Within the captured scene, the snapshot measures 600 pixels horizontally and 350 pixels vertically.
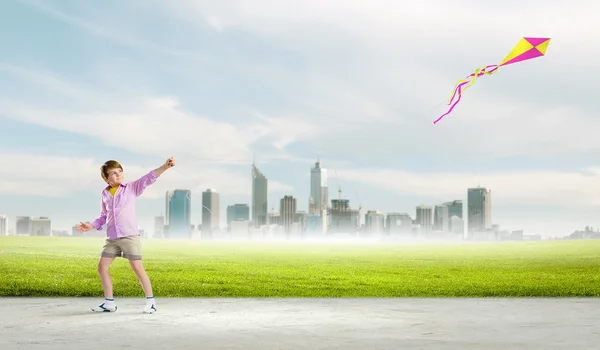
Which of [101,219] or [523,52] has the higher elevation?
[523,52]

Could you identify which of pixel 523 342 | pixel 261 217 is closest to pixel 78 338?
pixel 523 342

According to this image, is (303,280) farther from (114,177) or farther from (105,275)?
(114,177)

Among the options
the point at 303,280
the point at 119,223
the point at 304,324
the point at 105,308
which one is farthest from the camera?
the point at 303,280

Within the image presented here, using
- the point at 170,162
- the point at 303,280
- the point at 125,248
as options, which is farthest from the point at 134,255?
the point at 303,280

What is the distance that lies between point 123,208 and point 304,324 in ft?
9.80

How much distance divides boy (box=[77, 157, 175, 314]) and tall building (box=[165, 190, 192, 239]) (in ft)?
181

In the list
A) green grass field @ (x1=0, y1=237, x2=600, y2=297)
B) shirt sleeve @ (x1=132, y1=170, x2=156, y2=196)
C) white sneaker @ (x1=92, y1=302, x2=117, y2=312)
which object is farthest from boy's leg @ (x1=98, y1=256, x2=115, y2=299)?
green grass field @ (x1=0, y1=237, x2=600, y2=297)

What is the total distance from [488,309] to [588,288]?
31.2ft

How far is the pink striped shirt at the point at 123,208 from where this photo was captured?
9.49 meters

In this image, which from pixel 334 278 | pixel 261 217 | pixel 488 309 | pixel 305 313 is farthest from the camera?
pixel 261 217

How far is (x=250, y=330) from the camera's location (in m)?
7.63

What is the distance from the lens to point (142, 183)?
9633mm

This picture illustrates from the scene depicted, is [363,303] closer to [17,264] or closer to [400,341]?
[400,341]

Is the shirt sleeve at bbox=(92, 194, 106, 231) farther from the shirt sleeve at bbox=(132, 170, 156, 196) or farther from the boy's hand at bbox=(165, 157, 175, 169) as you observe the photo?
the boy's hand at bbox=(165, 157, 175, 169)
